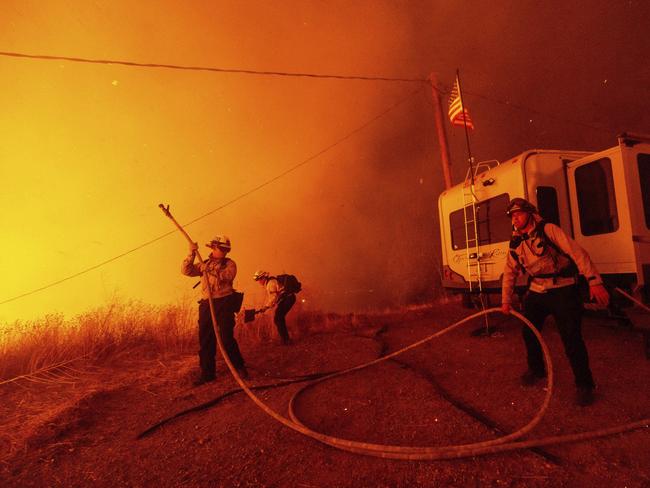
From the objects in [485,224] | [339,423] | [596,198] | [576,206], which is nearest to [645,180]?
[596,198]

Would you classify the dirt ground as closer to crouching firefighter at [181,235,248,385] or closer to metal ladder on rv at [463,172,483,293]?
crouching firefighter at [181,235,248,385]

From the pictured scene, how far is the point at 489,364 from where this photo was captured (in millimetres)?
4340

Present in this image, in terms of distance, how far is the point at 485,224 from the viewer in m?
6.22

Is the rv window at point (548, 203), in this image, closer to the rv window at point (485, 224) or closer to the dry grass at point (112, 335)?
the rv window at point (485, 224)

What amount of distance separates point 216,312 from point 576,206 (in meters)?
5.88

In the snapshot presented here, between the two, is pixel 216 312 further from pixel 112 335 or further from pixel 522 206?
pixel 522 206

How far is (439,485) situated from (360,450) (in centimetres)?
60

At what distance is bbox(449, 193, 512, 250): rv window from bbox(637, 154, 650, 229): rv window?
66.9 inches

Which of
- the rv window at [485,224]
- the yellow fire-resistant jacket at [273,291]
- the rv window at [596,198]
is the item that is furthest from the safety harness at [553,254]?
the yellow fire-resistant jacket at [273,291]

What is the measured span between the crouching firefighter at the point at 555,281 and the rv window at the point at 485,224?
8.56ft

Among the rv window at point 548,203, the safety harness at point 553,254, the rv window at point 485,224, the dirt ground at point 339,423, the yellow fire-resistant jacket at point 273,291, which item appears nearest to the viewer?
the dirt ground at point 339,423

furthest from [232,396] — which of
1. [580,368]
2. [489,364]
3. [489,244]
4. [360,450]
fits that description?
[489,244]

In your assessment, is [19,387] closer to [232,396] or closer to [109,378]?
[109,378]

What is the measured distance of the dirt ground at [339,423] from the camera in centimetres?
226
